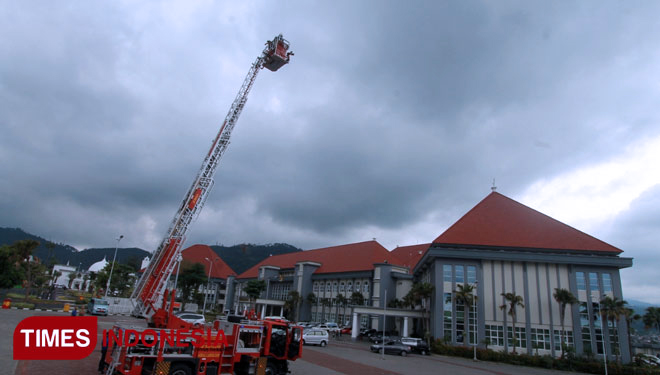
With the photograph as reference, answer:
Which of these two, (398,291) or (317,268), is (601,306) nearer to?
(398,291)

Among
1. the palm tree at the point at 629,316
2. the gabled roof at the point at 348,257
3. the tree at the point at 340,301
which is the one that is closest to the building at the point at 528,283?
the palm tree at the point at 629,316

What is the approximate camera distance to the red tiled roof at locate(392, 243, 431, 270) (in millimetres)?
63088

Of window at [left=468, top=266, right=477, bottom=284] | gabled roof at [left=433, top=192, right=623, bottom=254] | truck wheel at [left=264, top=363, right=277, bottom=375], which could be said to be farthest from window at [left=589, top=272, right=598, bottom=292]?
truck wheel at [left=264, top=363, right=277, bottom=375]

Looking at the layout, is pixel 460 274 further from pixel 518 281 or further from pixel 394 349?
pixel 394 349

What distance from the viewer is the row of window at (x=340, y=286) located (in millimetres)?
56359

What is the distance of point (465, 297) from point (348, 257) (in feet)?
97.5

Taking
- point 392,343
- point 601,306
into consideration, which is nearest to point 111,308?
point 392,343

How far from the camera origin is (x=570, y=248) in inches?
1480

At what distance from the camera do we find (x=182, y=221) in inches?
1000

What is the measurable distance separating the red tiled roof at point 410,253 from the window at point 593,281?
88.1 feet

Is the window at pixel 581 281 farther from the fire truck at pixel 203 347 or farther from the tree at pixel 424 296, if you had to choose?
the fire truck at pixel 203 347

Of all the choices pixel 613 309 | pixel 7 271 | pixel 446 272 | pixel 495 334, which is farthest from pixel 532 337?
pixel 7 271

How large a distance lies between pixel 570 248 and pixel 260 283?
47.9 meters

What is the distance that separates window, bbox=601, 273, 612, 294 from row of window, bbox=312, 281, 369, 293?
2882 cm
